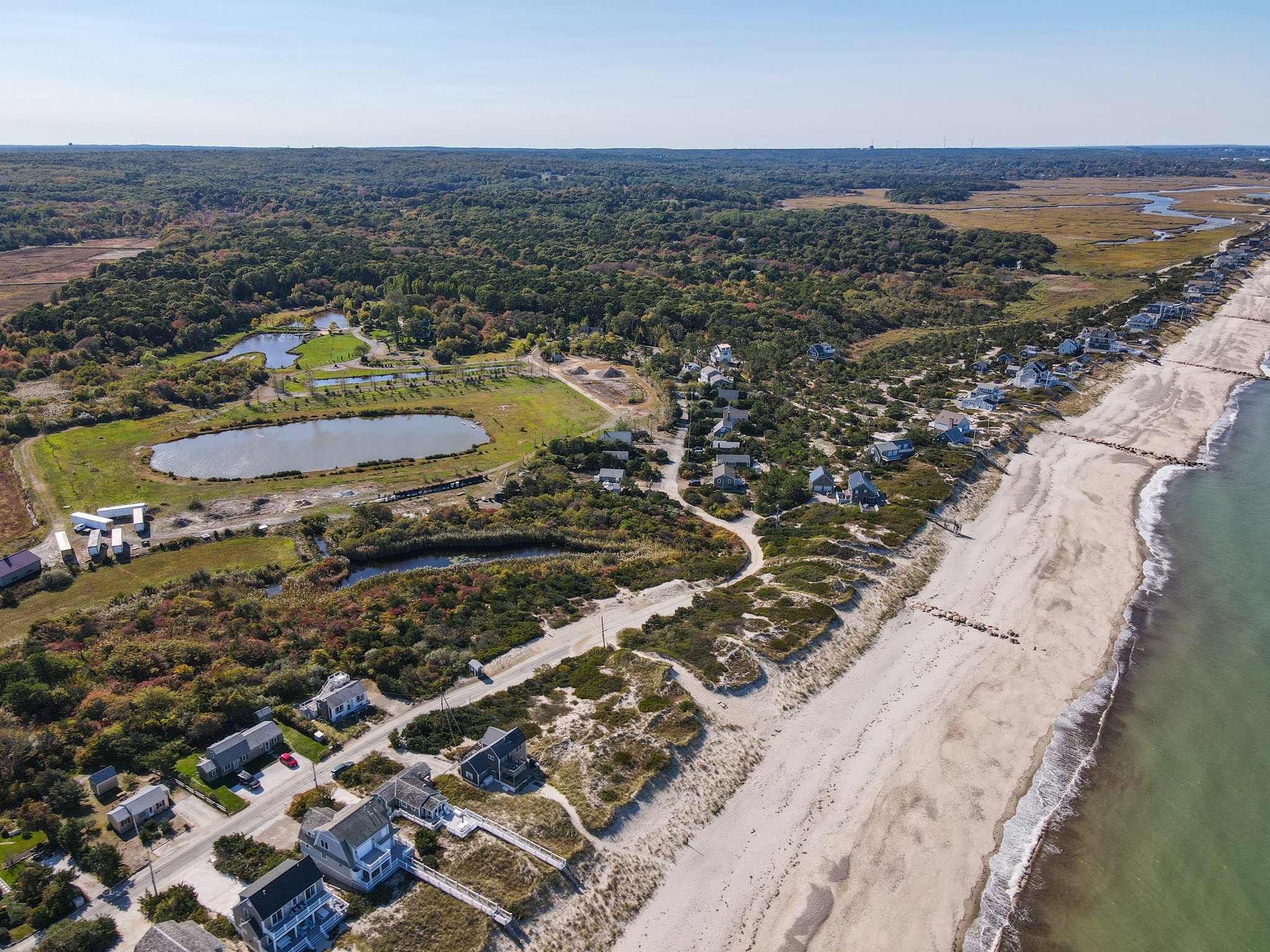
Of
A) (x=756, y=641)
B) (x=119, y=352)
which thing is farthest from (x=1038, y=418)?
(x=119, y=352)

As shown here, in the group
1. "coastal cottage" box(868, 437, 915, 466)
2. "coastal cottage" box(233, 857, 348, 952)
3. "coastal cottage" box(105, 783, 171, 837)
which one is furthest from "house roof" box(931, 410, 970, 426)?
"coastal cottage" box(105, 783, 171, 837)

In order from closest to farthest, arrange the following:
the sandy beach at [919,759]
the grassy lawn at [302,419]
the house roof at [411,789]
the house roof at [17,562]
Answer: the sandy beach at [919,759] → the house roof at [411,789] → the house roof at [17,562] → the grassy lawn at [302,419]

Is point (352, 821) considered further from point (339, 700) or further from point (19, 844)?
point (19, 844)

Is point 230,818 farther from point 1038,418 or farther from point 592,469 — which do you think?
point 1038,418

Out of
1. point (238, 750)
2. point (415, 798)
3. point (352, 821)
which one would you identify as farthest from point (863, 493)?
point (238, 750)

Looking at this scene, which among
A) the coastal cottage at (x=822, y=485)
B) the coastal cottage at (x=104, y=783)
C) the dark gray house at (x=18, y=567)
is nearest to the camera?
the coastal cottage at (x=104, y=783)

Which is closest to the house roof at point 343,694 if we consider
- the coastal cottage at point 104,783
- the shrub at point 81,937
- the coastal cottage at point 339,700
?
the coastal cottage at point 339,700

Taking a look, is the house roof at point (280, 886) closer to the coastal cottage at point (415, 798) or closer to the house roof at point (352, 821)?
the house roof at point (352, 821)
